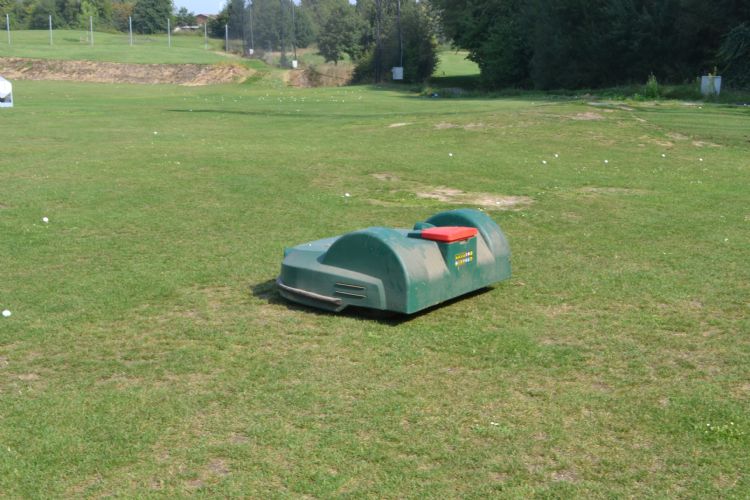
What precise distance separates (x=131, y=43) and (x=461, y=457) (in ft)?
271

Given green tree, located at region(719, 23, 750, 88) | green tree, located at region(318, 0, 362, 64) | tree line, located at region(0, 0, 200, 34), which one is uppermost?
tree line, located at region(0, 0, 200, 34)

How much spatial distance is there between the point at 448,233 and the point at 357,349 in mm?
1414

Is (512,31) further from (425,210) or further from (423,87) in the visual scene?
(425,210)

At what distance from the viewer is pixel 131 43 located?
3184 inches

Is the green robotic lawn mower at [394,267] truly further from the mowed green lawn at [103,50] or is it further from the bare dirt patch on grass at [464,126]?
the mowed green lawn at [103,50]

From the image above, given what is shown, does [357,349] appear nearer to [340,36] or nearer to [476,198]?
[476,198]

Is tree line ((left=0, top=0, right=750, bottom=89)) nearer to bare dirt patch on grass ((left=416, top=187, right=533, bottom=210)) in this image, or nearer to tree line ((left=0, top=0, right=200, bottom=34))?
tree line ((left=0, top=0, right=200, bottom=34))

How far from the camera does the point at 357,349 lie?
6457 mm

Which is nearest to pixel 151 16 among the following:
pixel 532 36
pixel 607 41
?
pixel 532 36

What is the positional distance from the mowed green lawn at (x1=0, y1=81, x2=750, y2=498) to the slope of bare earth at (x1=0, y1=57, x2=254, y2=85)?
4685 cm

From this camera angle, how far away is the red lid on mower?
718 cm

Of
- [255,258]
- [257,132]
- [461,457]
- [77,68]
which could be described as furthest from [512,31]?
[461,457]

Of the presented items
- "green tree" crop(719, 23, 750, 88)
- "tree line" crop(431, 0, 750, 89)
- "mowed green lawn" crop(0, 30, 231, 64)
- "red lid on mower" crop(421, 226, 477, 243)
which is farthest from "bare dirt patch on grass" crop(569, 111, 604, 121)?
"mowed green lawn" crop(0, 30, 231, 64)

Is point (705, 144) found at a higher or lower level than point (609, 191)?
higher
